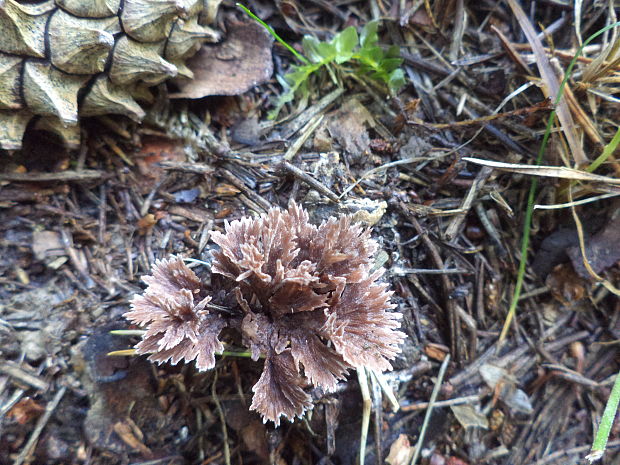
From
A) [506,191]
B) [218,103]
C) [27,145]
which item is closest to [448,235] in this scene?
[506,191]

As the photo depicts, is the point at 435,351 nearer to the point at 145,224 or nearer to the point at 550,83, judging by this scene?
the point at 550,83

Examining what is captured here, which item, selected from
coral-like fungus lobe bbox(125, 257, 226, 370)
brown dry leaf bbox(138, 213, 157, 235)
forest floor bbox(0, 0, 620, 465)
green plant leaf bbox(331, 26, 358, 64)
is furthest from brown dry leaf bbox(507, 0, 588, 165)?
brown dry leaf bbox(138, 213, 157, 235)

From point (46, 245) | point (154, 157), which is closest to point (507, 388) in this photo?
point (154, 157)

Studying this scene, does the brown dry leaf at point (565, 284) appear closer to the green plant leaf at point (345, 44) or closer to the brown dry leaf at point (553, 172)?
the brown dry leaf at point (553, 172)

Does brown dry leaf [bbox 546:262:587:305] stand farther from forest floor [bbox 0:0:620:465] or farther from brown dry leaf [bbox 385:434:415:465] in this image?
brown dry leaf [bbox 385:434:415:465]

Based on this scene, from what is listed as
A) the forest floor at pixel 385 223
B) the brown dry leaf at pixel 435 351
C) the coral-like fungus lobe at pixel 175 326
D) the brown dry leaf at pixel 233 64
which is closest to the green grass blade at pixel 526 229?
the forest floor at pixel 385 223

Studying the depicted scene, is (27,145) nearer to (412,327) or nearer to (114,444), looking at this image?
(114,444)
